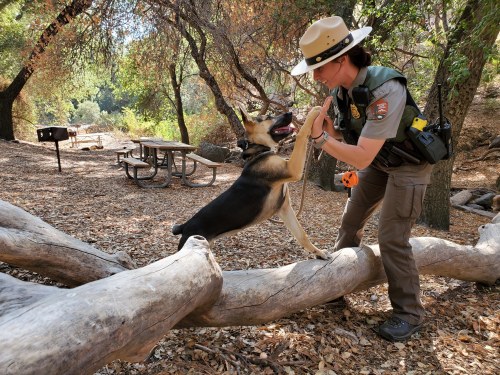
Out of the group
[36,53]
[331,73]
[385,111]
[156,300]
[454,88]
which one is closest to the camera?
[156,300]

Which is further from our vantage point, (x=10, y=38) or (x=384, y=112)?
(x=10, y=38)

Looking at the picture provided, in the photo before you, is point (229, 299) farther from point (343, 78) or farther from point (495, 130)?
point (495, 130)

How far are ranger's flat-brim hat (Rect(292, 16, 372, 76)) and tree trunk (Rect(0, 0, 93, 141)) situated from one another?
8.99 m

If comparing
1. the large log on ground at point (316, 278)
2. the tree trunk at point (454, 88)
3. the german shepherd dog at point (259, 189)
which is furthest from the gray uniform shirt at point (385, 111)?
the tree trunk at point (454, 88)

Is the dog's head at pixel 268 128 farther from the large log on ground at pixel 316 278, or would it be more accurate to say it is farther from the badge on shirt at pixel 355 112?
the large log on ground at pixel 316 278

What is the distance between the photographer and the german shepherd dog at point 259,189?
2887mm

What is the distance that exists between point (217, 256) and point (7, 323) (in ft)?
9.80

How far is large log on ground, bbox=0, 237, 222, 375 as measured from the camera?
1.33 m

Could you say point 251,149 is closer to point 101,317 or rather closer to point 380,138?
point 380,138

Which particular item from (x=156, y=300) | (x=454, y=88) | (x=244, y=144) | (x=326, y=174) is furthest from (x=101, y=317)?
(x=326, y=174)

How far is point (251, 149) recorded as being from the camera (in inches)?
128

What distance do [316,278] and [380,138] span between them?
1.12 metres

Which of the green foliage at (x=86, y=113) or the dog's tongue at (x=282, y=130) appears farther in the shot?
the green foliage at (x=86, y=113)

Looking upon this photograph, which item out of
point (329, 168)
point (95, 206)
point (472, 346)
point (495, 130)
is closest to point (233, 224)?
point (472, 346)
